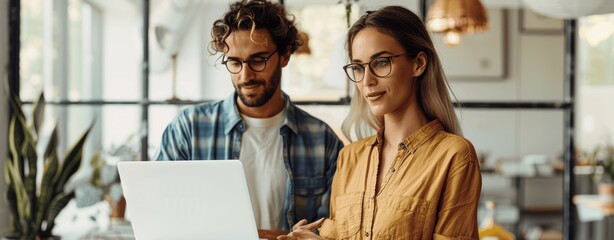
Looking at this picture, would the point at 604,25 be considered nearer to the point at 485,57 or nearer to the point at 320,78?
the point at 485,57

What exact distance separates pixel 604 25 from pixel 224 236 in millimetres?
7315

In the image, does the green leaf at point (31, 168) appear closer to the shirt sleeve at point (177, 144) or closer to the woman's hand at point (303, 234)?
the shirt sleeve at point (177, 144)

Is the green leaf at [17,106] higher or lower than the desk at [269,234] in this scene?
higher

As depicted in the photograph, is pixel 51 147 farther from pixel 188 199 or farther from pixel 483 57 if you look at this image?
pixel 483 57

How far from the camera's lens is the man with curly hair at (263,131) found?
2150mm

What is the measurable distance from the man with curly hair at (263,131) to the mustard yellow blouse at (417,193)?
1.07 feet

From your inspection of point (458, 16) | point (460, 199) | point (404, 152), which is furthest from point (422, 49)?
point (458, 16)

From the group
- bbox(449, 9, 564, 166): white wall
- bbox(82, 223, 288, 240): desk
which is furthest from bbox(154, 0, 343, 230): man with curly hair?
bbox(449, 9, 564, 166): white wall

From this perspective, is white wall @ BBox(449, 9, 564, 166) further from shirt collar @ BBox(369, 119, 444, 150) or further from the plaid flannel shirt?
shirt collar @ BBox(369, 119, 444, 150)

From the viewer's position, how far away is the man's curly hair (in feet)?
7.06

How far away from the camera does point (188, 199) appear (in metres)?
1.97

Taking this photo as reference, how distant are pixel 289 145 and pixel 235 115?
0.54 ft

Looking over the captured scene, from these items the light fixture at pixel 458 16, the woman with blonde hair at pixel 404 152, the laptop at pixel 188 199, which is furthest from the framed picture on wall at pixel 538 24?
the laptop at pixel 188 199

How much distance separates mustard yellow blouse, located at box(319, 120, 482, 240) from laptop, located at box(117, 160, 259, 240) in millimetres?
227
